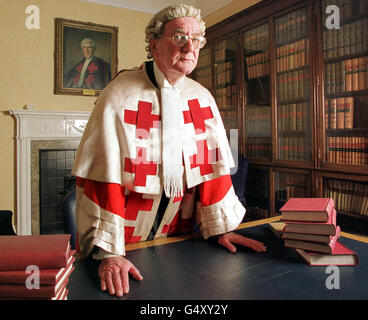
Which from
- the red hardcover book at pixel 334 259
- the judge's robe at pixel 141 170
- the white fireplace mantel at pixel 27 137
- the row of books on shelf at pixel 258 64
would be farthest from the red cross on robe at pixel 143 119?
the white fireplace mantel at pixel 27 137

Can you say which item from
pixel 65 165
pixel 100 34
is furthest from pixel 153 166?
pixel 100 34

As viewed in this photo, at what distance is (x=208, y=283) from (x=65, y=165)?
380 cm

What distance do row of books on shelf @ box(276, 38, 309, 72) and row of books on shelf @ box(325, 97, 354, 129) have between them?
1.53 ft

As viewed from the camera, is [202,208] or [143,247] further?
[202,208]

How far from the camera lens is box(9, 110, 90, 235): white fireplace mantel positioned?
383 centimetres

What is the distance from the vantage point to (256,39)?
3.28 m

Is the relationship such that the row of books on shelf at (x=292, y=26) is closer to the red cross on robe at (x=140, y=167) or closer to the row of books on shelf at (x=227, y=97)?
the row of books on shelf at (x=227, y=97)

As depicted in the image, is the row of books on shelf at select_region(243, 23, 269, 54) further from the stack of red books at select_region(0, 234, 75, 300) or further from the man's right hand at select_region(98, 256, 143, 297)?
the stack of red books at select_region(0, 234, 75, 300)

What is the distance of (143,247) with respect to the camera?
3.69 feet

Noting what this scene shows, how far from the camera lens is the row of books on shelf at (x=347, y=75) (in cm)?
237

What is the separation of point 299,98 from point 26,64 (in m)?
3.33

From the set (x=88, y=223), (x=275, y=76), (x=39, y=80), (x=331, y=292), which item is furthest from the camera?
(x=39, y=80)

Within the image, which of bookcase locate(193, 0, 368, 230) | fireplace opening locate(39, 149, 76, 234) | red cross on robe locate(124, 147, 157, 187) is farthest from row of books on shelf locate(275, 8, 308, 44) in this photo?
fireplace opening locate(39, 149, 76, 234)
